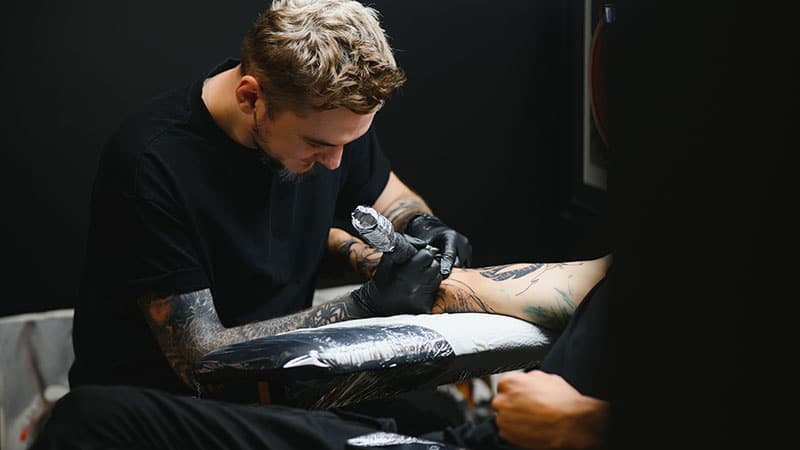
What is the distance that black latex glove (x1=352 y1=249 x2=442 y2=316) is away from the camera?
5.01 feet

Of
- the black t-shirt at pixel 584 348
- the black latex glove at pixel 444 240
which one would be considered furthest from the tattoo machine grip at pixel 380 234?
the black t-shirt at pixel 584 348

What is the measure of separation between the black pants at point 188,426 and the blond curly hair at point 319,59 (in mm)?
529

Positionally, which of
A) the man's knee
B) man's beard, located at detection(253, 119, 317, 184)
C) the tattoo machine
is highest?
man's beard, located at detection(253, 119, 317, 184)

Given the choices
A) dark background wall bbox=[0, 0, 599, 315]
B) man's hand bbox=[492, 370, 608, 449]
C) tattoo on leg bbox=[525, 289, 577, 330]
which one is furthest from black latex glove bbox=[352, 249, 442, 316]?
dark background wall bbox=[0, 0, 599, 315]

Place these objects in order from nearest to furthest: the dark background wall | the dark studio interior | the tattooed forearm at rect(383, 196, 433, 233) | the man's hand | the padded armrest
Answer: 1. the dark studio interior
2. the man's hand
3. the padded armrest
4. the tattooed forearm at rect(383, 196, 433, 233)
5. the dark background wall

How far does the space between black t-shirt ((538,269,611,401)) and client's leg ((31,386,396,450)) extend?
0.23m

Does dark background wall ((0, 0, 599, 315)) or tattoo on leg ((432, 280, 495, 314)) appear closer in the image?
tattoo on leg ((432, 280, 495, 314))

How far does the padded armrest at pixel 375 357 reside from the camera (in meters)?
1.22

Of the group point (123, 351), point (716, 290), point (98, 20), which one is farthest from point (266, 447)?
point (98, 20)

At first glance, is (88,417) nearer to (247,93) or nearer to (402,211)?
(247,93)

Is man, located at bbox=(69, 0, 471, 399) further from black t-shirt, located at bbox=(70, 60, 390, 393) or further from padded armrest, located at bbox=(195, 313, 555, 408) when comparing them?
padded armrest, located at bbox=(195, 313, 555, 408)

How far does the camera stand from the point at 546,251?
2.85 metres

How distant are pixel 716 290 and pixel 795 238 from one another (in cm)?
6

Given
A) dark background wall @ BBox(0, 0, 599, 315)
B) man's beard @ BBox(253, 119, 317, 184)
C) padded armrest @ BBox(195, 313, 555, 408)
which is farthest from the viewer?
dark background wall @ BBox(0, 0, 599, 315)
